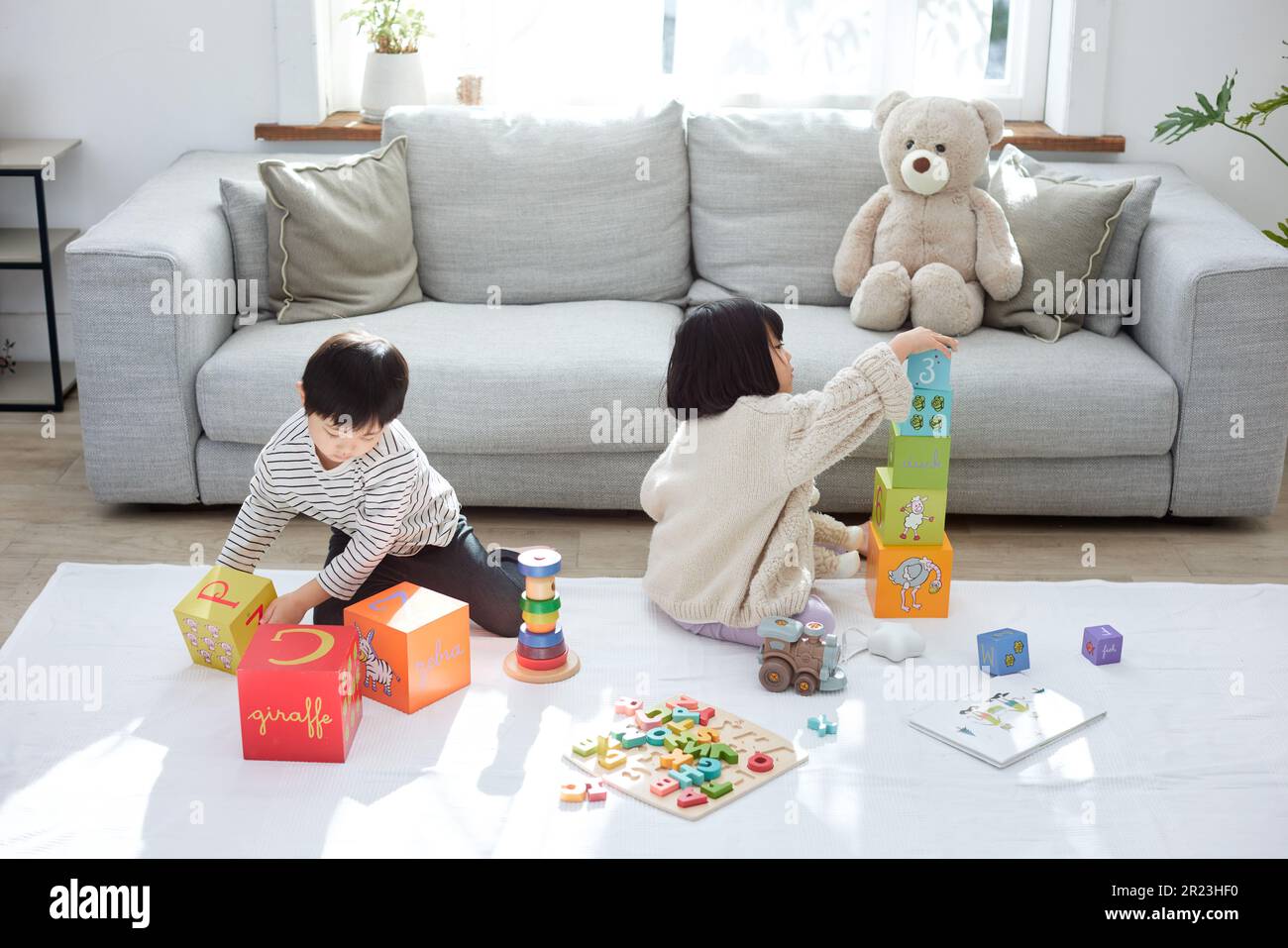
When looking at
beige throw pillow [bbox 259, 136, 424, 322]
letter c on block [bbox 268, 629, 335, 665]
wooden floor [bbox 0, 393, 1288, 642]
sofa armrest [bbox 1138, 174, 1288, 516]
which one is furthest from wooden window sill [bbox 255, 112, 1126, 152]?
letter c on block [bbox 268, 629, 335, 665]

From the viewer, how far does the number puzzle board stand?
193cm

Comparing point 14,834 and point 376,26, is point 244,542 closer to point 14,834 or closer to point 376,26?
point 14,834

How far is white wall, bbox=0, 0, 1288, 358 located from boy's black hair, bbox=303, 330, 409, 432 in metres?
1.71

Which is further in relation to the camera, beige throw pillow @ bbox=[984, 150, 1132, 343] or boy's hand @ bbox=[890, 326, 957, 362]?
beige throw pillow @ bbox=[984, 150, 1132, 343]

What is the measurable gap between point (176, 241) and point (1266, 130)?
2727 mm

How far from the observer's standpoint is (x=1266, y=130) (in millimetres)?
3631

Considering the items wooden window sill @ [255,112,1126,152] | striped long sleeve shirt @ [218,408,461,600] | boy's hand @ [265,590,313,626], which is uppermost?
wooden window sill @ [255,112,1126,152]

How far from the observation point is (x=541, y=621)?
2246mm

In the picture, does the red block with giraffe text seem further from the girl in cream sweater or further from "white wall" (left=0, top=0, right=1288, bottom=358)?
"white wall" (left=0, top=0, right=1288, bottom=358)

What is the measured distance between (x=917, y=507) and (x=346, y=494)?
982 mm

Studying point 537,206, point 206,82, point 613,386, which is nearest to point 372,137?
point 206,82

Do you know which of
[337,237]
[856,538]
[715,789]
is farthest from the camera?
[337,237]

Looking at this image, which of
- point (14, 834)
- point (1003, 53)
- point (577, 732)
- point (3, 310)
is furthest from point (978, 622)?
point (3, 310)

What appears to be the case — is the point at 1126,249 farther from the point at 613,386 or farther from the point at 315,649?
the point at 315,649
